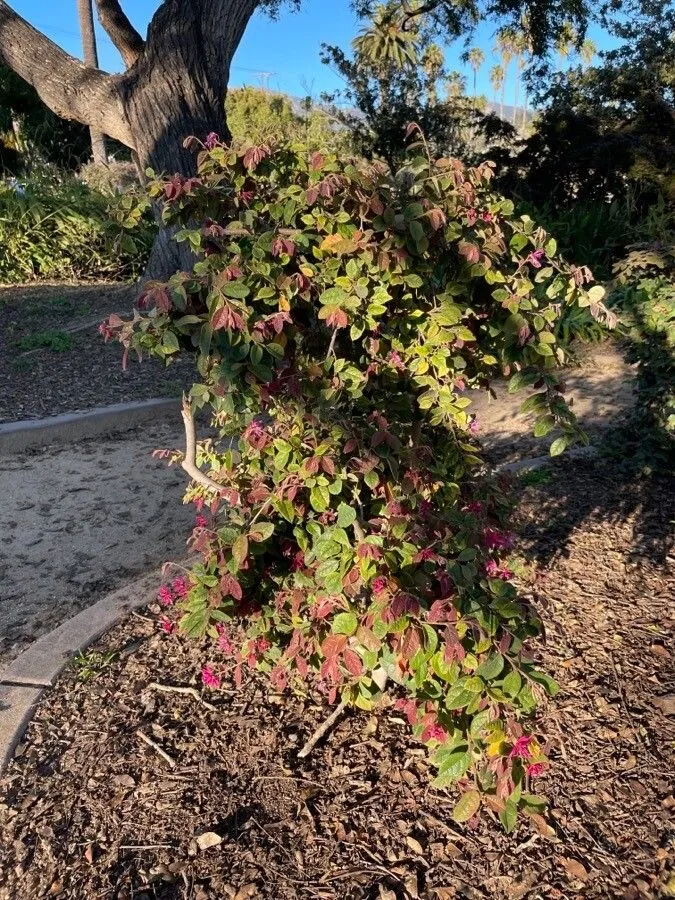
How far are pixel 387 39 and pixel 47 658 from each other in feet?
38.9

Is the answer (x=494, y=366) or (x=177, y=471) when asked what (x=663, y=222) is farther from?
(x=494, y=366)

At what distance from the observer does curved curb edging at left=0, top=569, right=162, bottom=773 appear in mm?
2121

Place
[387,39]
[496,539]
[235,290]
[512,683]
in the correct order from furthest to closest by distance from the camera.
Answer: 1. [387,39]
2. [496,539]
3. [235,290]
4. [512,683]

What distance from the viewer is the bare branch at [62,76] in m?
6.66

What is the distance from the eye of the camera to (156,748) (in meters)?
2.00

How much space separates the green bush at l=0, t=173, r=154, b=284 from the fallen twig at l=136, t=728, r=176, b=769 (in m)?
7.15

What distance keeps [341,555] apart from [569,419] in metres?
0.58

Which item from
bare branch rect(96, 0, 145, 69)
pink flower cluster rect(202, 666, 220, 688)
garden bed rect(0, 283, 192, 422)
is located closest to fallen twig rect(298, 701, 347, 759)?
pink flower cluster rect(202, 666, 220, 688)

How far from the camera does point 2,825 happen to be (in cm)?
180

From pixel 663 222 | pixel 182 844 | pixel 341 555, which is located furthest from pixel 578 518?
pixel 663 222

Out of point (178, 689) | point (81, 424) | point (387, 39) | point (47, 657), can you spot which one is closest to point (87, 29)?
point (387, 39)

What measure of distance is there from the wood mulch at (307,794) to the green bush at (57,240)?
23.3 ft

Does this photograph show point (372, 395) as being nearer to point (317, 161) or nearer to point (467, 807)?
point (317, 161)

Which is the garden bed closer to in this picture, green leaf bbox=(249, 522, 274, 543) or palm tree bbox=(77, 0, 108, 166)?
green leaf bbox=(249, 522, 274, 543)
